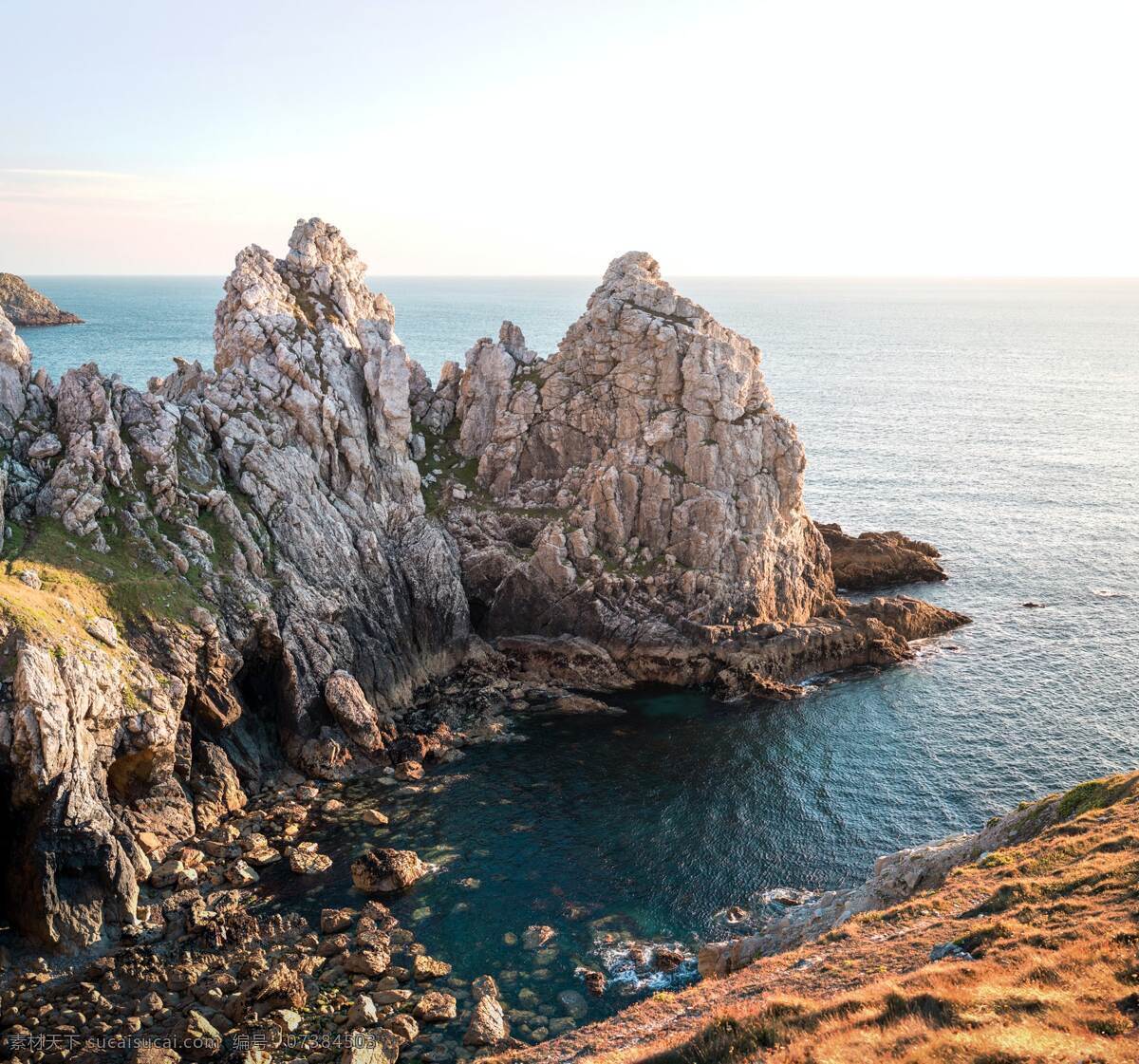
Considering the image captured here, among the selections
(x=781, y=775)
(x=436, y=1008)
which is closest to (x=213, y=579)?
(x=436, y=1008)

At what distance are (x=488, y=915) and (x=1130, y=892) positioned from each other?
1227 inches

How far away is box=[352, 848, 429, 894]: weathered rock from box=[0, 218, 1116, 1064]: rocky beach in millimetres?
191

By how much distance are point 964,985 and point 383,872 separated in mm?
32565

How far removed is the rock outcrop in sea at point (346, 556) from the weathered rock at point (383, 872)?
→ 396 centimetres

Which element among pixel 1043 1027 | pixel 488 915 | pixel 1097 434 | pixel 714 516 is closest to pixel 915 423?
pixel 1097 434

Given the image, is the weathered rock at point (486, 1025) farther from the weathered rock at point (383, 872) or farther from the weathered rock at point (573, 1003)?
the weathered rock at point (383, 872)

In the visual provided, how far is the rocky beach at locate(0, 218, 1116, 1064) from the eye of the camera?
45281mm

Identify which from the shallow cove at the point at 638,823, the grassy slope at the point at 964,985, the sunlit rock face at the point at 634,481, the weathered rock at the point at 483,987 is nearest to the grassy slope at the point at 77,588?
the shallow cove at the point at 638,823

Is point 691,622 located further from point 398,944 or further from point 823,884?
point 398,944

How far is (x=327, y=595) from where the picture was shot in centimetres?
7194

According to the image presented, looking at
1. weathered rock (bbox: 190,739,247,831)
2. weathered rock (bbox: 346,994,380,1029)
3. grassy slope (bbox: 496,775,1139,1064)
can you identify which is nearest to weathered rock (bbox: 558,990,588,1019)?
grassy slope (bbox: 496,775,1139,1064)

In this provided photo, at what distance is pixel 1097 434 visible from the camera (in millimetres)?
169000

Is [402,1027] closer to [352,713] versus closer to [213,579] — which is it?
[352,713]

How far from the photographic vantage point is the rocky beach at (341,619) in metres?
45.3
